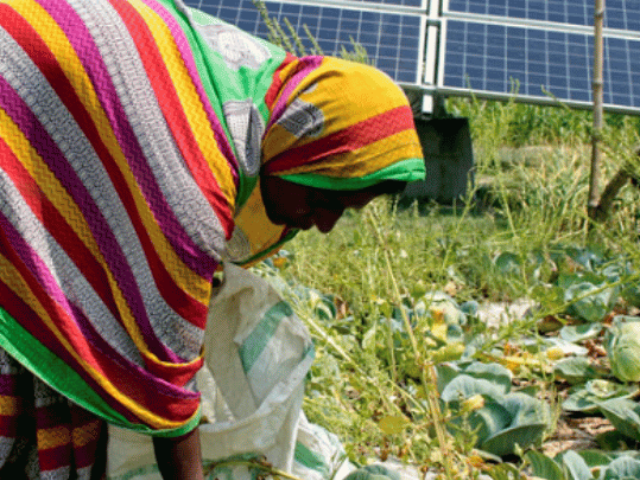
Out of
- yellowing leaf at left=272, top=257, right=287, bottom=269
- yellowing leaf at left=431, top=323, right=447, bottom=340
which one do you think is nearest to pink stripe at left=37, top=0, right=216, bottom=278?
yellowing leaf at left=431, top=323, right=447, bottom=340

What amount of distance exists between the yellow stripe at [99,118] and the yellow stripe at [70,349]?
0.67 feet

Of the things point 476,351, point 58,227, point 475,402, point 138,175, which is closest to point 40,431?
point 58,227

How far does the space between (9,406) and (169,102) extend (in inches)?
23.4

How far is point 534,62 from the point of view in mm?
5066

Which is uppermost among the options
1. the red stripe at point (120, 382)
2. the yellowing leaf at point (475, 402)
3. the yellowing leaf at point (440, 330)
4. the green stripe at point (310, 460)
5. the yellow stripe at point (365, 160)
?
the yellow stripe at point (365, 160)

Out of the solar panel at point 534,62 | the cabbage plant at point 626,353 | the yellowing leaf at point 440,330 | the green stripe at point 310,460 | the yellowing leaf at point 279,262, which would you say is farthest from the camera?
the solar panel at point 534,62

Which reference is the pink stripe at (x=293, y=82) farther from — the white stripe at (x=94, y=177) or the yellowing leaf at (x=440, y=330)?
the yellowing leaf at (x=440, y=330)

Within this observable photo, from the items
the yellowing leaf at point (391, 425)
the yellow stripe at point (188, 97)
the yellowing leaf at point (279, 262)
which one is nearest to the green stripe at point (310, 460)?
the yellowing leaf at point (391, 425)

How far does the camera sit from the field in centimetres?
164

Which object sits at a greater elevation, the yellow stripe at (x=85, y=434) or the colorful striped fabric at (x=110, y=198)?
the colorful striped fabric at (x=110, y=198)

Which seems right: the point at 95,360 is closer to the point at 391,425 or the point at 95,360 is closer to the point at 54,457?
the point at 54,457

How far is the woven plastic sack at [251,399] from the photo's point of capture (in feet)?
5.22

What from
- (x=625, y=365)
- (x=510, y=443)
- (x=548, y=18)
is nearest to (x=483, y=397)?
(x=510, y=443)

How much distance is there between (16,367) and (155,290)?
11.6 inches
